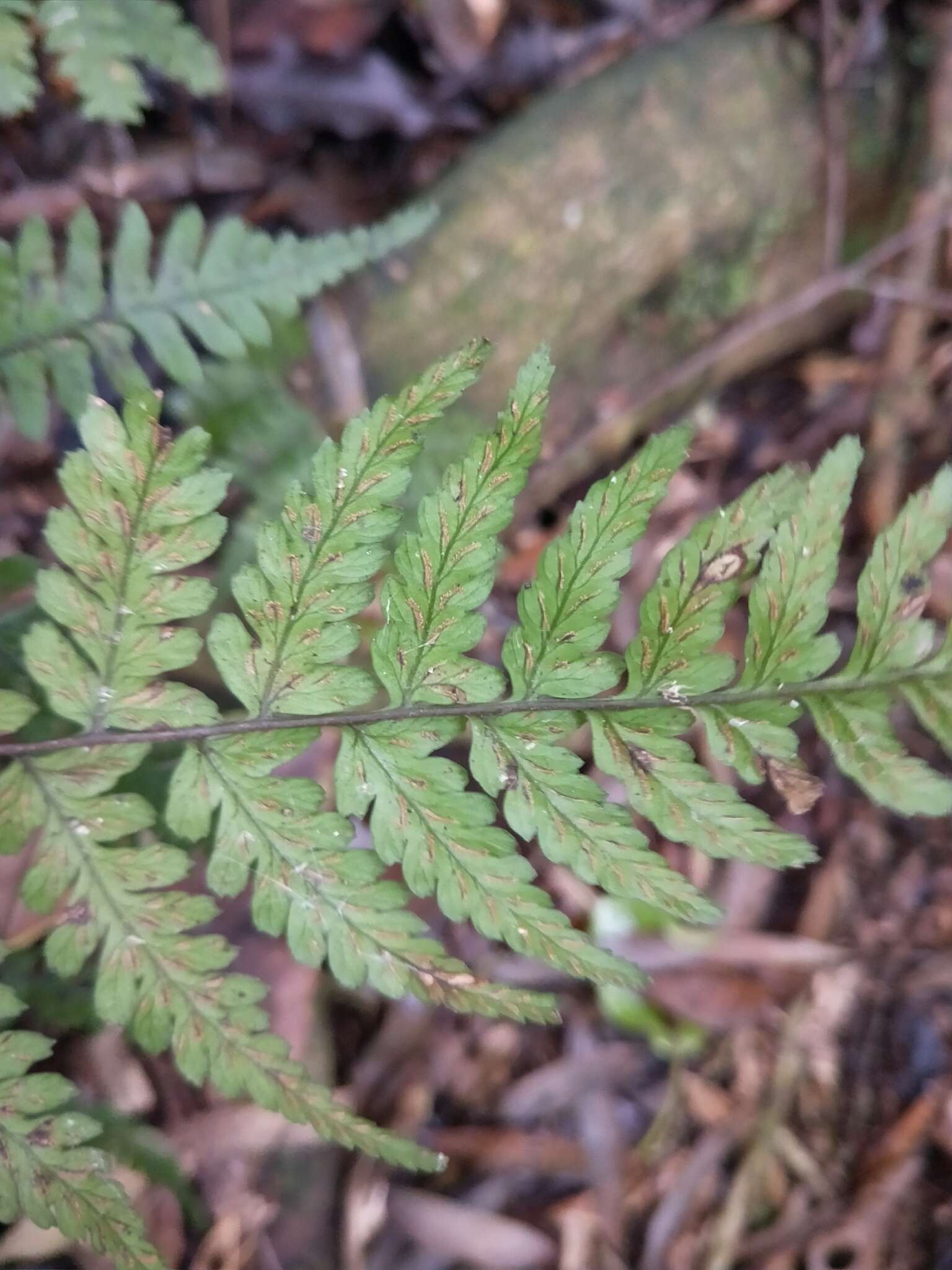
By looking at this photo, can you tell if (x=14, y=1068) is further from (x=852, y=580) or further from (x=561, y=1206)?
(x=852, y=580)

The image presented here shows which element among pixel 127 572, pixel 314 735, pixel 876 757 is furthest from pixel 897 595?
pixel 127 572

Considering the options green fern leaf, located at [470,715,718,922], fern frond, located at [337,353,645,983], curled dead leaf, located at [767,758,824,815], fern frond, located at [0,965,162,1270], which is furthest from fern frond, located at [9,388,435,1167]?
curled dead leaf, located at [767,758,824,815]

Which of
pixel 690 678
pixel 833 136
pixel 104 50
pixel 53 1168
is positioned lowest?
pixel 53 1168

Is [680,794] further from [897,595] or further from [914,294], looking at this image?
[914,294]

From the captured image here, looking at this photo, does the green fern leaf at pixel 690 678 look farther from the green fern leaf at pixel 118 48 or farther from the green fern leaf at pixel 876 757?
the green fern leaf at pixel 118 48

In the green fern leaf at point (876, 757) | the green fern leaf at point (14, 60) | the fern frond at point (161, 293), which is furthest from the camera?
the fern frond at point (161, 293)

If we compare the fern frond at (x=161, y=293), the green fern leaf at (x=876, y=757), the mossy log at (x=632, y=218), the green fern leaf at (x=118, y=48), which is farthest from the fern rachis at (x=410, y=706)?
the mossy log at (x=632, y=218)
